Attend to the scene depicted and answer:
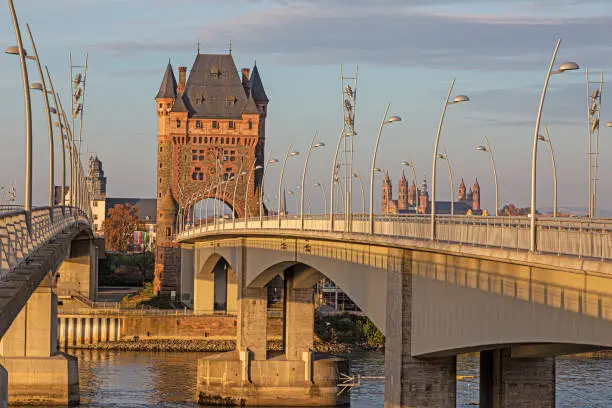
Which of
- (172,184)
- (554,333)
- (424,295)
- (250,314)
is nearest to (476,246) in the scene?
(554,333)

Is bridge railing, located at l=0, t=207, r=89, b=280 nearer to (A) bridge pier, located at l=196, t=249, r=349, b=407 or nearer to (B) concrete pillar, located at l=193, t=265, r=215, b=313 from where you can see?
(A) bridge pier, located at l=196, t=249, r=349, b=407

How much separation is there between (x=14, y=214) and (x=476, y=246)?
1047cm

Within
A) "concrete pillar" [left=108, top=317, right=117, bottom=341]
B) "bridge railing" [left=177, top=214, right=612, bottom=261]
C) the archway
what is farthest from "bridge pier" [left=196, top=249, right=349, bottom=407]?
the archway

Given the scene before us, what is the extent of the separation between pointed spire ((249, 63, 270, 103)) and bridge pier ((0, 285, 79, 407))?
278ft

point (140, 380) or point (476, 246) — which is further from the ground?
point (476, 246)

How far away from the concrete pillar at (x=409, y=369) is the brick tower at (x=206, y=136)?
9539 cm

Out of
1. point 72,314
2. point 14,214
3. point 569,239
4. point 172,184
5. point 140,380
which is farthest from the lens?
point 172,184

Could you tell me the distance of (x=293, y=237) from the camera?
5834cm

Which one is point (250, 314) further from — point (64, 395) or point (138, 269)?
point (138, 269)

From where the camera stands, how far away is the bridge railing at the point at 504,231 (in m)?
24.2

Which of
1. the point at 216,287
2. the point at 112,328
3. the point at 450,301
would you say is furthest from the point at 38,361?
the point at 216,287

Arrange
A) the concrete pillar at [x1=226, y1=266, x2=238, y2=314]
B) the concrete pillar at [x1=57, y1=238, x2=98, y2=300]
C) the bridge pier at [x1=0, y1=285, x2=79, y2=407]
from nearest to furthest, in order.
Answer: the bridge pier at [x1=0, y1=285, x2=79, y2=407], the concrete pillar at [x1=57, y1=238, x2=98, y2=300], the concrete pillar at [x1=226, y1=266, x2=238, y2=314]

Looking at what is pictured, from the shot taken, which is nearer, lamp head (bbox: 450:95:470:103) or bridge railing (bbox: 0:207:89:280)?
bridge railing (bbox: 0:207:89:280)

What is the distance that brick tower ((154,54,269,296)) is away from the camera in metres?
136
